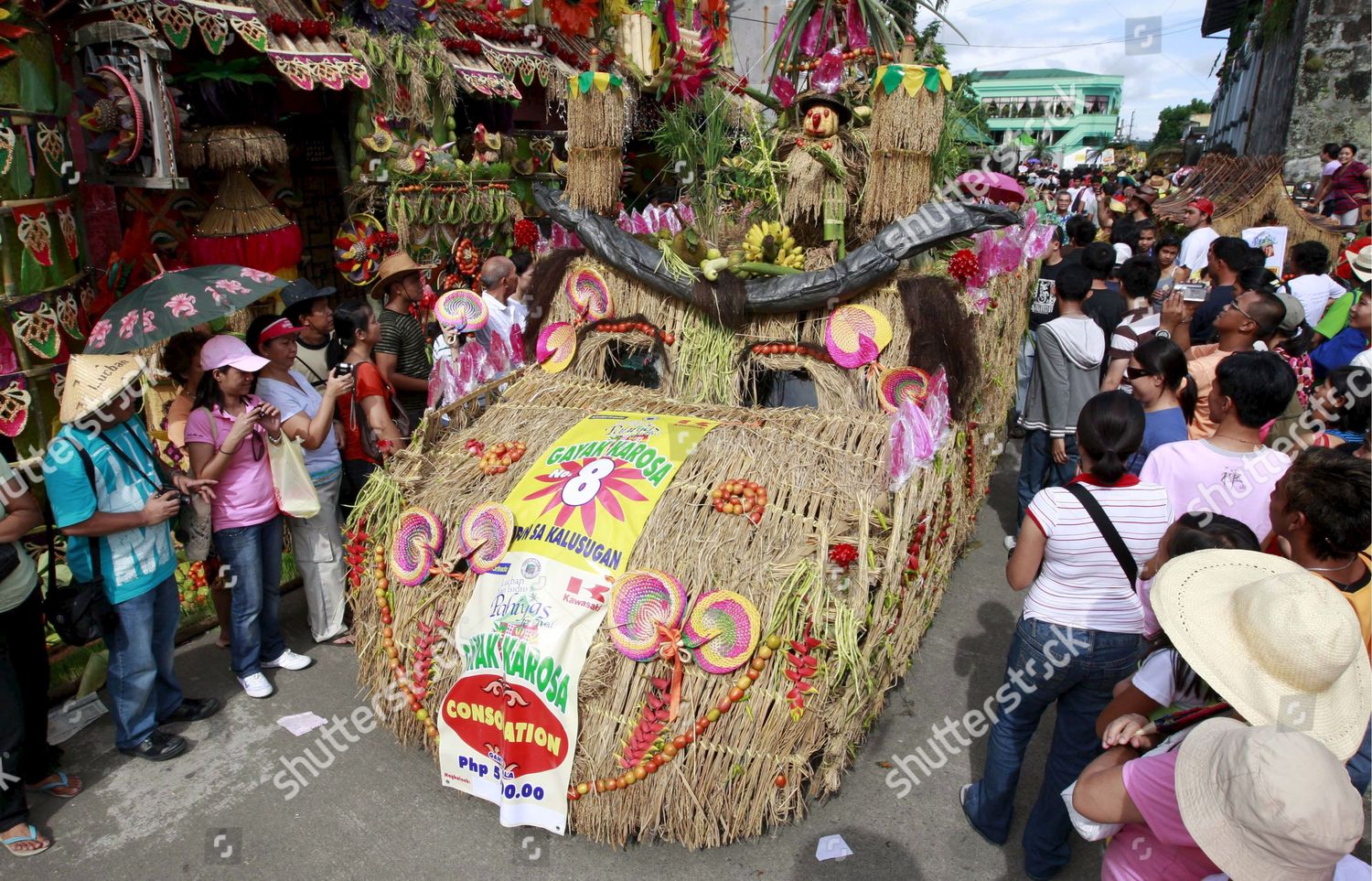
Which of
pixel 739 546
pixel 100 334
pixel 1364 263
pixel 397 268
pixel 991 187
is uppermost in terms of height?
pixel 991 187

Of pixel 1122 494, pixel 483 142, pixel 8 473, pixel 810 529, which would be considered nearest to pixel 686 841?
pixel 810 529

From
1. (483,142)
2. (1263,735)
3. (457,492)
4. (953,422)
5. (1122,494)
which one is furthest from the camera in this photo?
(483,142)

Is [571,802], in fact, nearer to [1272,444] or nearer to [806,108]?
[806,108]

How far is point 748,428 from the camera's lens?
353cm

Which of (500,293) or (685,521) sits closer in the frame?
(685,521)

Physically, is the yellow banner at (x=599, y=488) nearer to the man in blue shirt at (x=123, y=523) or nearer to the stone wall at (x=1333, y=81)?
the man in blue shirt at (x=123, y=523)

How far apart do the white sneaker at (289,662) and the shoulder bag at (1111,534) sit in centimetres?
367

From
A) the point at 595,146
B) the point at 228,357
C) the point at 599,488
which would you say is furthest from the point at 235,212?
the point at 599,488

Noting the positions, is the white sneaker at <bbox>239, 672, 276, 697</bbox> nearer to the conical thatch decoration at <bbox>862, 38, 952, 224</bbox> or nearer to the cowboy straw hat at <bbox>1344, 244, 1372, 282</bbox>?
the conical thatch decoration at <bbox>862, 38, 952, 224</bbox>

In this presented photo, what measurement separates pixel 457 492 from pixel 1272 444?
4.26 metres

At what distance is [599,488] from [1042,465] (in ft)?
10.6

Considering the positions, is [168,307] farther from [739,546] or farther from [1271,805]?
[1271,805]

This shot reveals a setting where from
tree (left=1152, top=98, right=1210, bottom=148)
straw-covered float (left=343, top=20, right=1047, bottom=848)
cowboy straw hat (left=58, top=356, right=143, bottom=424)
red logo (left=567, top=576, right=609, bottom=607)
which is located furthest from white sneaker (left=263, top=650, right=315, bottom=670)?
tree (left=1152, top=98, right=1210, bottom=148)

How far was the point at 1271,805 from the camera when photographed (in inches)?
53.2
